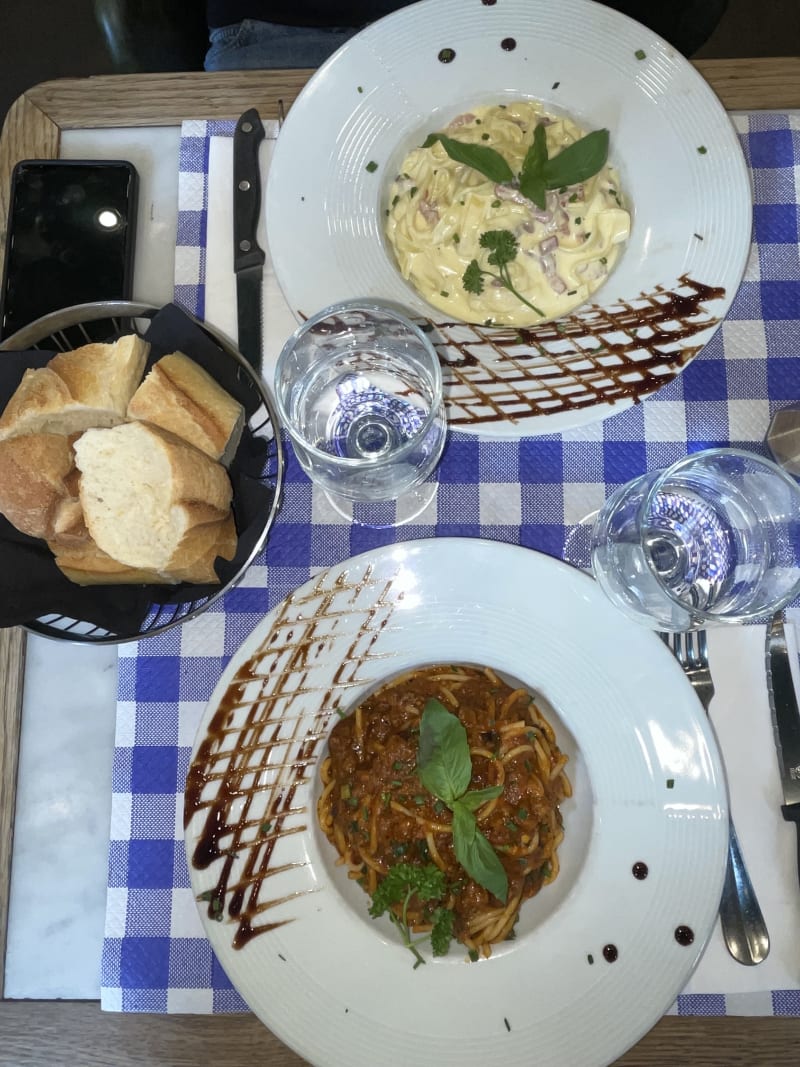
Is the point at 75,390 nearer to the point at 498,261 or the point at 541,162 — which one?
the point at 498,261

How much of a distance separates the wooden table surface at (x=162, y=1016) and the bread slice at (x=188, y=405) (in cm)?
65

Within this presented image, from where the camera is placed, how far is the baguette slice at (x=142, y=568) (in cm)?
195

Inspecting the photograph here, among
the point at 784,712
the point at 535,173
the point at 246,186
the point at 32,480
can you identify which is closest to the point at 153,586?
the point at 32,480

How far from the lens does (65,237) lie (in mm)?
2162

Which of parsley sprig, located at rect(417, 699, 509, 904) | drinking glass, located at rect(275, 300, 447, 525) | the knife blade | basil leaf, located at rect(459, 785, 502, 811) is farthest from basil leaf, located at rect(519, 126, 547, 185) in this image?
basil leaf, located at rect(459, 785, 502, 811)

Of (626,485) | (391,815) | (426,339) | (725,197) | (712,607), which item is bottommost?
(391,815)

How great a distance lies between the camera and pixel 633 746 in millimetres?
1918

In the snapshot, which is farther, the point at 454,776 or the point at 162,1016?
the point at 162,1016

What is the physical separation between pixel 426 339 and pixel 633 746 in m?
1.01

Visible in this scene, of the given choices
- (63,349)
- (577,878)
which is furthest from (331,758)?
(63,349)

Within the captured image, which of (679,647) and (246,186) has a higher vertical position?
(246,186)

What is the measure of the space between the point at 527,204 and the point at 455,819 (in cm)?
141

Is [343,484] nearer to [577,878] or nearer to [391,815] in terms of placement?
[391,815]

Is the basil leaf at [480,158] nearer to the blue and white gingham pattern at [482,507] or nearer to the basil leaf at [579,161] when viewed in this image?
the basil leaf at [579,161]
